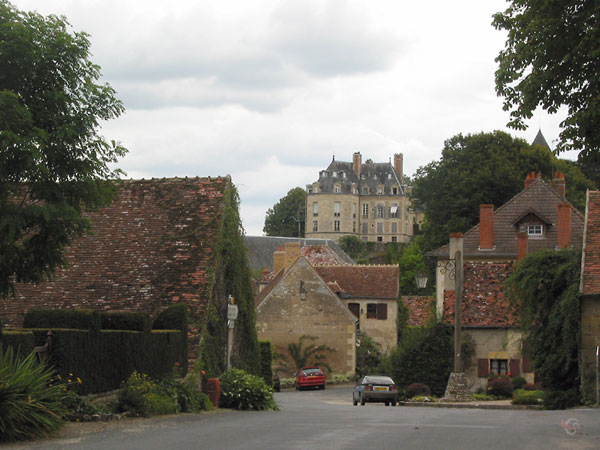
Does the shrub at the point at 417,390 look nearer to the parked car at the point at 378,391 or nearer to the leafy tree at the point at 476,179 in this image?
the parked car at the point at 378,391

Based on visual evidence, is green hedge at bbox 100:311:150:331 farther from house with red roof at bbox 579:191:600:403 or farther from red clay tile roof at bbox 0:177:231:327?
house with red roof at bbox 579:191:600:403

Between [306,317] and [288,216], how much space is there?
98128 millimetres

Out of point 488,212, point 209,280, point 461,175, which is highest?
point 461,175

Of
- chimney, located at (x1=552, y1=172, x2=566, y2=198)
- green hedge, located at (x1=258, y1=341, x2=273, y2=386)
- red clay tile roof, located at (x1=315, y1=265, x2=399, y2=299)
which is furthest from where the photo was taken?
red clay tile roof, located at (x1=315, y1=265, x2=399, y2=299)

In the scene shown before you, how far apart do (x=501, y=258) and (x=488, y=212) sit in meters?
2.67

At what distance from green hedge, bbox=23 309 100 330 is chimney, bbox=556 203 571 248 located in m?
33.8

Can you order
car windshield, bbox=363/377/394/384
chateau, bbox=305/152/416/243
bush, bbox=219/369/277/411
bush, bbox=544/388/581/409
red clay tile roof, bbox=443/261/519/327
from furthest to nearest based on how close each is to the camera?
chateau, bbox=305/152/416/243 < red clay tile roof, bbox=443/261/519/327 < car windshield, bbox=363/377/394/384 < bush, bbox=544/388/581/409 < bush, bbox=219/369/277/411

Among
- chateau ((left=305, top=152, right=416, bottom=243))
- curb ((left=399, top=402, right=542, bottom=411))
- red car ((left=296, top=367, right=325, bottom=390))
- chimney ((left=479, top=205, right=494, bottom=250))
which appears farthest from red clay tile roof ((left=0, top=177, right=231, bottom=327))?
chateau ((left=305, top=152, right=416, bottom=243))

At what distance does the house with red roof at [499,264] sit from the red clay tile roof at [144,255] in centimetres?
1448

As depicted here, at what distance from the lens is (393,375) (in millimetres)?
38406

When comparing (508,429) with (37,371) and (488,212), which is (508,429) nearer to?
(37,371)

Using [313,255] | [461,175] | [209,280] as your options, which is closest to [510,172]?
[461,175]

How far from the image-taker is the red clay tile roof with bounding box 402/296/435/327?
208 feet

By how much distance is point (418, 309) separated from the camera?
65.3 meters
